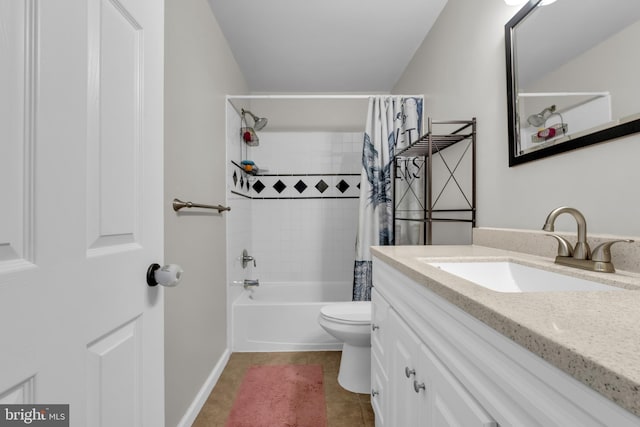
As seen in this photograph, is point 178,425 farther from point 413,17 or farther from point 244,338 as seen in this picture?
point 413,17

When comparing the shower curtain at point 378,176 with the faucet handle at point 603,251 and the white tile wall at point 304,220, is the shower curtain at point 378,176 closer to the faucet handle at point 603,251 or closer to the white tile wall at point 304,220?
the white tile wall at point 304,220

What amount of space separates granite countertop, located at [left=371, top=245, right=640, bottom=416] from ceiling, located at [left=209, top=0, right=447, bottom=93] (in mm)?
1934

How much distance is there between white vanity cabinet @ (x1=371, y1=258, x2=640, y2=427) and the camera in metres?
0.35

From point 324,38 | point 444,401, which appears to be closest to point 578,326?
point 444,401

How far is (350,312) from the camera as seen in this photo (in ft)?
6.36

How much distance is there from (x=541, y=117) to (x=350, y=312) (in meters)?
1.44

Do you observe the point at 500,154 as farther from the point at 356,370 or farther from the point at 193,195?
the point at 193,195

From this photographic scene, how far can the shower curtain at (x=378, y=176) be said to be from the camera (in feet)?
7.49

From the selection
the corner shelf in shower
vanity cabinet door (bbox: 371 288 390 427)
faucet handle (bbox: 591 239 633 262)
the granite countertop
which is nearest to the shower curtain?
the corner shelf in shower

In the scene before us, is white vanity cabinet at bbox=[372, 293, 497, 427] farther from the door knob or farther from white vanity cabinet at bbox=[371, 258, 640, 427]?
the door knob

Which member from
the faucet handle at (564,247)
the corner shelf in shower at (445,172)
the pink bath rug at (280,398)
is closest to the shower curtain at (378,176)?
the corner shelf in shower at (445,172)

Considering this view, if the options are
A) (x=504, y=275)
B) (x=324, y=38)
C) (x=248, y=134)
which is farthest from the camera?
(x=248, y=134)

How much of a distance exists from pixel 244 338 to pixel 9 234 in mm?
→ 2169

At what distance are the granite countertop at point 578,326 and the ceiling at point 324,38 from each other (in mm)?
1934
